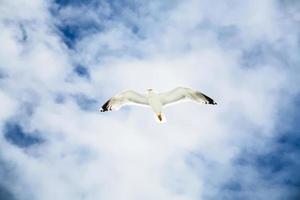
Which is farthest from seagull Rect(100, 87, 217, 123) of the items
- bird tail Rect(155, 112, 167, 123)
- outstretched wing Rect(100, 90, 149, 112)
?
bird tail Rect(155, 112, 167, 123)

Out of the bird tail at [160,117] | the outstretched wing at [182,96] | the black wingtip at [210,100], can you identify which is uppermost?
the outstretched wing at [182,96]

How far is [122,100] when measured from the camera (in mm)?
12250

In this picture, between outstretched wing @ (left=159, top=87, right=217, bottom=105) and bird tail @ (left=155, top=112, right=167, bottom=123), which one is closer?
bird tail @ (left=155, top=112, right=167, bottom=123)

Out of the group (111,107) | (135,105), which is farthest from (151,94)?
(111,107)

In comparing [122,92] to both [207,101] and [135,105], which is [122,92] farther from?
[207,101]

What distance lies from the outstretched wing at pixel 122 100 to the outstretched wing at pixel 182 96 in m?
0.78

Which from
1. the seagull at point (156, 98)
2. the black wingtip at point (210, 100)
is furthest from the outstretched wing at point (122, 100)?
the black wingtip at point (210, 100)

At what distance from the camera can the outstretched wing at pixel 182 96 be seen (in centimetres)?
1209

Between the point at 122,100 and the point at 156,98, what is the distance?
132cm

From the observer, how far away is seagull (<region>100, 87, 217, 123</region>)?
39.7ft

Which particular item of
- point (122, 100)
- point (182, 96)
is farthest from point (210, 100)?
point (122, 100)

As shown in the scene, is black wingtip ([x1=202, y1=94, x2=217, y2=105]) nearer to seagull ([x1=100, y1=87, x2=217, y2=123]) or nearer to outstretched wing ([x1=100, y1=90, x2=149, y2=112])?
seagull ([x1=100, y1=87, x2=217, y2=123])

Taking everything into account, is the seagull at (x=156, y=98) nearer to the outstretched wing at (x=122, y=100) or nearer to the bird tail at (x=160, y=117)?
the outstretched wing at (x=122, y=100)

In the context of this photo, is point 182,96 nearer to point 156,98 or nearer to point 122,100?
point 156,98
